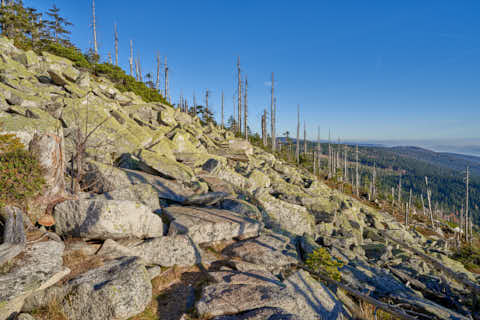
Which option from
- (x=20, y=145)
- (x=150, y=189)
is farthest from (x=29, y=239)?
(x=150, y=189)

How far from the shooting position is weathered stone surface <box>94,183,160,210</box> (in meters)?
7.98

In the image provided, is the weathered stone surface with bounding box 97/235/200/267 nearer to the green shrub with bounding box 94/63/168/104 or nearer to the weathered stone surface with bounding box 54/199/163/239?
the weathered stone surface with bounding box 54/199/163/239

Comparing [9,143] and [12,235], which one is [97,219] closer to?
[12,235]

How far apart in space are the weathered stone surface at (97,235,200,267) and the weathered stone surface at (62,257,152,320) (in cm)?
100

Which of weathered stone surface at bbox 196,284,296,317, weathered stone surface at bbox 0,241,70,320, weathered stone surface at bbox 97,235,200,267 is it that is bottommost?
weathered stone surface at bbox 196,284,296,317

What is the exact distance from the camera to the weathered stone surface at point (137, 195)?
26.2 feet

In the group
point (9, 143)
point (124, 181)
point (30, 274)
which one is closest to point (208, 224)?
point (124, 181)

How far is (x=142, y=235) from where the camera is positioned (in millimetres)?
6754

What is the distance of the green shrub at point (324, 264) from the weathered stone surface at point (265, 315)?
2.86 m

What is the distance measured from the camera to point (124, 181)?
9.34 meters

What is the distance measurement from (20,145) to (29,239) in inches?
128

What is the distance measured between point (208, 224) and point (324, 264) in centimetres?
420

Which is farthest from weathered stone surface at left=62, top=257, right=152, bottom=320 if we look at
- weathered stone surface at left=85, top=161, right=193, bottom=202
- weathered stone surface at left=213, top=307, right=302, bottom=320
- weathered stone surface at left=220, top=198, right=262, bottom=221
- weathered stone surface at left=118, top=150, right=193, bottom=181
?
weathered stone surface at left=118, top=150, right=193, bottom=181

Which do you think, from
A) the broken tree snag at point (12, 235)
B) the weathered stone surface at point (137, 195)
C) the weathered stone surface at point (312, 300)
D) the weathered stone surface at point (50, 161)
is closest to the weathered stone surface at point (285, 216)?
the weathered stone surface at point (312, 300)
